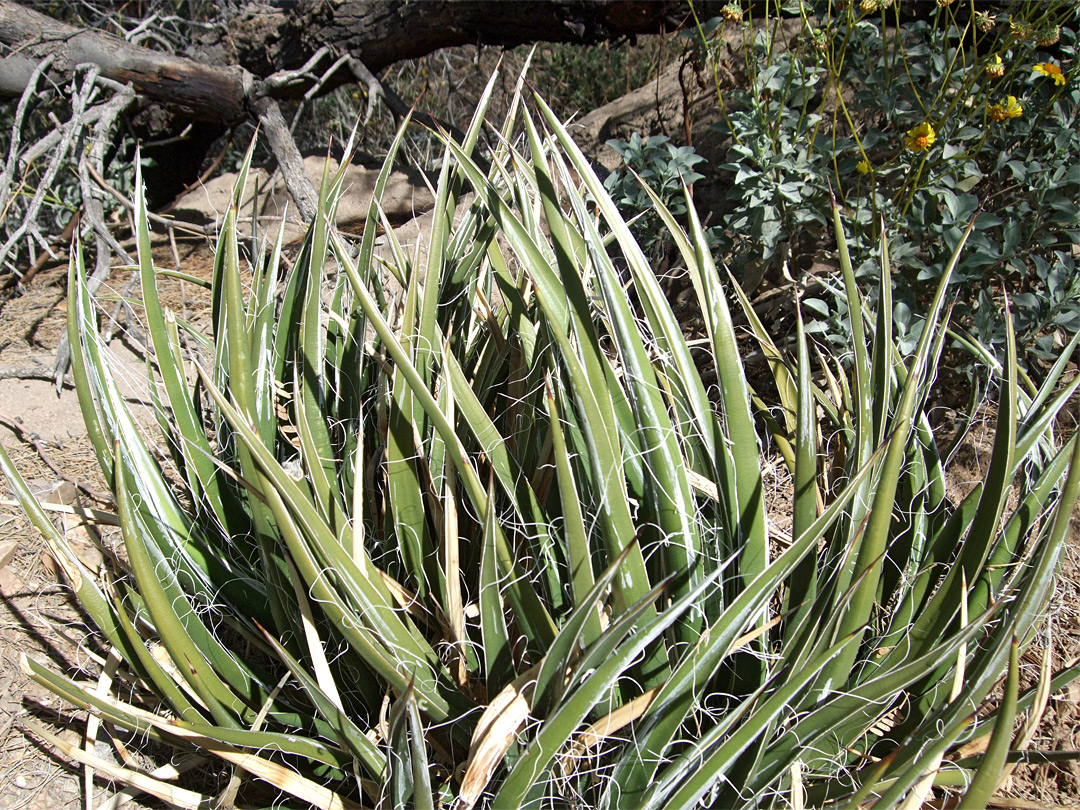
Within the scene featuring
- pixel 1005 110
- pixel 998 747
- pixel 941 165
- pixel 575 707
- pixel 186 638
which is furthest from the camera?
pixel 941 165

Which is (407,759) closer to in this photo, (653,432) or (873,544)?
(653,432)

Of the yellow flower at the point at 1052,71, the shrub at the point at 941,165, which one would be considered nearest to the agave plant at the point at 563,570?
the shrub at the point at 941,165

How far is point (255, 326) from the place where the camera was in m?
1.27

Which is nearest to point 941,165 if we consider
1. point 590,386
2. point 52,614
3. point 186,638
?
point 590,386

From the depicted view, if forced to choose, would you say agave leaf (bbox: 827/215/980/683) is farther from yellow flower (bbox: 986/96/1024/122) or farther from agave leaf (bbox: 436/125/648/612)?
yellow flower (bbox: 986/96/1024/122)

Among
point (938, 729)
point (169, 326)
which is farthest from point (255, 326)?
point (938, 729)

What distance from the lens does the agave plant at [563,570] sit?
0.92 meters

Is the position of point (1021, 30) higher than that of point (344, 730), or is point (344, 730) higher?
point (1021, 30)

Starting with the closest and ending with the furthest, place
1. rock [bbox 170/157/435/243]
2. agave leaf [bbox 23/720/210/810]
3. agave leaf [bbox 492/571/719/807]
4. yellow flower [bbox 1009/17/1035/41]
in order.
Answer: agave leaf [bbox 492/571/719/807]
agave leaf [bbox 23/720/210/810]
yellow flower [bbox 1009/17/1035/41]
rock [bbox 170/157/435/243]

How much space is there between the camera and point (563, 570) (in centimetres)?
116

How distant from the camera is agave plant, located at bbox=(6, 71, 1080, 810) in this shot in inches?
36.0


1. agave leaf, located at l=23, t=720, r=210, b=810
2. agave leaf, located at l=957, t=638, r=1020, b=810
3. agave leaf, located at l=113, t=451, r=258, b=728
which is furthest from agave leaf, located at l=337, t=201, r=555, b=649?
agave leaf, located at l=23, t=720, r=210, b=810

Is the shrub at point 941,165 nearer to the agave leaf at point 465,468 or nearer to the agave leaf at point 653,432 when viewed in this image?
the agave leaf at point 653,432

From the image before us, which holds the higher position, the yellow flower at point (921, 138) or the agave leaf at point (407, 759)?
the yellow flower at point (921, 138)
